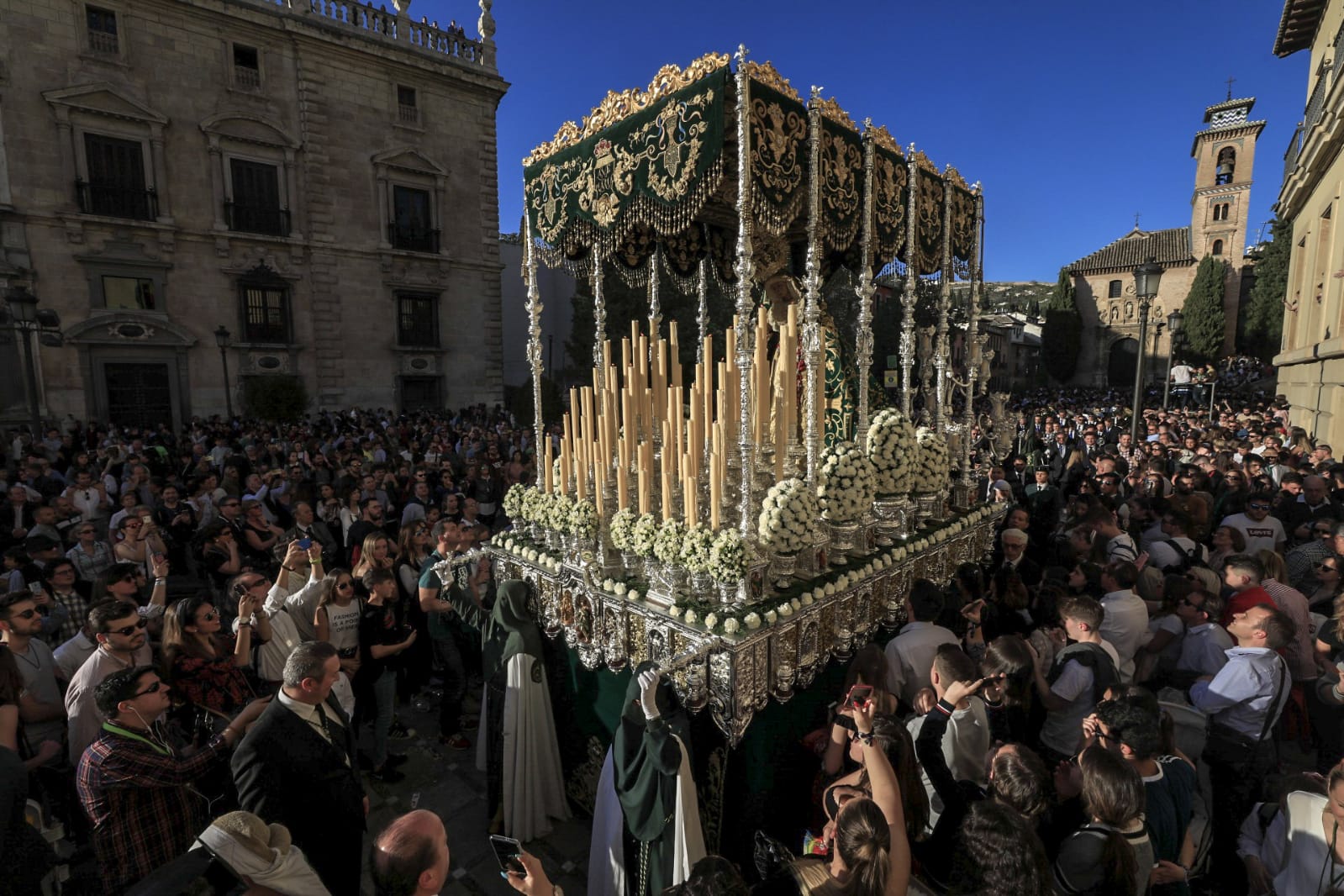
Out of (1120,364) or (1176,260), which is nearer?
(1176,260)

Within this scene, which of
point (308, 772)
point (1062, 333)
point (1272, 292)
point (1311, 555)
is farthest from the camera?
point (1062, 333)

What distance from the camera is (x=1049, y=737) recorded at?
3.78 metres

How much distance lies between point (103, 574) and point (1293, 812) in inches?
273

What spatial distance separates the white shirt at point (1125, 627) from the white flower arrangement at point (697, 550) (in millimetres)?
2739

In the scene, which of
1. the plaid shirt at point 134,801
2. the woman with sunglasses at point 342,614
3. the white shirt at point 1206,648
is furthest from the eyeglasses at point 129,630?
the white shirt at point 1206,648

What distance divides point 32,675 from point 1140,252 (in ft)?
199

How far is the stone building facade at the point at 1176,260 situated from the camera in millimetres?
42344

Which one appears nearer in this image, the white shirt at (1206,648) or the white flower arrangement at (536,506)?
the white shirt at (1206,648)

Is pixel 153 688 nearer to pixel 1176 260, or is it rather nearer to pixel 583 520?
pixel 583 520

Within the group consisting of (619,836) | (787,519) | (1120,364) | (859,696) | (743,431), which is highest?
(1120,364)

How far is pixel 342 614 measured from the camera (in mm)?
4750

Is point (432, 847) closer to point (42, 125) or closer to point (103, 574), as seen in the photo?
point (103, 574)

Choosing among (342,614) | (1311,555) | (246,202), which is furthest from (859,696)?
(246,202)

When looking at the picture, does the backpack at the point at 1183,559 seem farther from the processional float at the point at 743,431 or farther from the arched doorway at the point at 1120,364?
the arched doorway at the point at 1120,364
